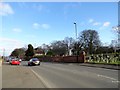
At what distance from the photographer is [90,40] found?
378 feet

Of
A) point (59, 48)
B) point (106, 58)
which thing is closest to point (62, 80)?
point (106, 58)

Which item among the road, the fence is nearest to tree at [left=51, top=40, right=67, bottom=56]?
the fence

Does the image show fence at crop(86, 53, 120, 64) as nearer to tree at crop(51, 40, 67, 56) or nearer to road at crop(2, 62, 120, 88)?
road at crop(2, 62, 120, 88)

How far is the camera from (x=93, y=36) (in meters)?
116

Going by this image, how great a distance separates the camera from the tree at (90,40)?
114500 mm

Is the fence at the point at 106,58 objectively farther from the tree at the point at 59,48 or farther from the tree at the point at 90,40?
the tree at the point at 59,48

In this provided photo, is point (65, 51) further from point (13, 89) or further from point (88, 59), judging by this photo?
point (13, 89)

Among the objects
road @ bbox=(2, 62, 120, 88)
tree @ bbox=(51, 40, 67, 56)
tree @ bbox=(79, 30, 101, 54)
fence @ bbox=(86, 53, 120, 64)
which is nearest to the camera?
road @ bbox=(2, 62, 120, 88)

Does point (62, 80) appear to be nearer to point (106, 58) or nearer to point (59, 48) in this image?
point (106, 58)

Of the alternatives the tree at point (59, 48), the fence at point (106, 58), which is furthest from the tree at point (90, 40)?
the fence at point (106, 58)

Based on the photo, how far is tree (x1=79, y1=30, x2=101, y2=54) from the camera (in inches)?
4508

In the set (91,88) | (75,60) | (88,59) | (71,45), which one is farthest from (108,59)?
(71,45)

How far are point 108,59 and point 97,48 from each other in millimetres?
62076

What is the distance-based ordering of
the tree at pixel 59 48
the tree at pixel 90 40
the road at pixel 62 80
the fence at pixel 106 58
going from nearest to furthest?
the road at pixel 62 80 < the fence at pixel 106 58 < the tree at pixel 90 40 < the tree at pixel 59 48
